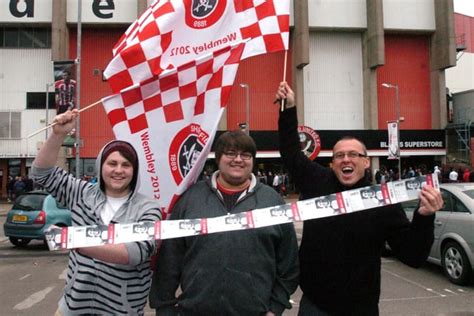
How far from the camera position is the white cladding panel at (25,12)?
30297 mm

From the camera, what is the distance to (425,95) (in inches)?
1373

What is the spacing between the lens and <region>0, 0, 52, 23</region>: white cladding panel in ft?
99.4

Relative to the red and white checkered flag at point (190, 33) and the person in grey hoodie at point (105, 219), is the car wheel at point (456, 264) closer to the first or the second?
the red and white checkered flag at point (190, 33)

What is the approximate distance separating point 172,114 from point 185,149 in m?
0.27

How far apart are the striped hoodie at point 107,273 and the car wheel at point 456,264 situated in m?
5.88

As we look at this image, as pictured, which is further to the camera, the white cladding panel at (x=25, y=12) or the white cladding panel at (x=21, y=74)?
the white cladding panel at (x=21, y=74)

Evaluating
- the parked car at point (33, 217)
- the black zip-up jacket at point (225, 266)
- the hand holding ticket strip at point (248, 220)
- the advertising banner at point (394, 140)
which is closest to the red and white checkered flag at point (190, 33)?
the black zip-up jacket at point (225, 266)

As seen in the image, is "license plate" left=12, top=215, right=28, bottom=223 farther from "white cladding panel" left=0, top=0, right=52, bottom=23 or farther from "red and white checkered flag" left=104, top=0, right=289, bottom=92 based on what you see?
"white cladding panel" left=0, top=0, right=52, bottom=23

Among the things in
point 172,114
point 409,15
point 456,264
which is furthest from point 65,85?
point 409,15

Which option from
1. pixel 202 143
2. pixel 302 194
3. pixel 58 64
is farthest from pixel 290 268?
pixel 58 64

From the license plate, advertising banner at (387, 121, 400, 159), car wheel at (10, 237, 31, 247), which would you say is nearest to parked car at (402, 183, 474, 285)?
the license plate

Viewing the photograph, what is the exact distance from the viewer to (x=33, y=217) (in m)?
10.8

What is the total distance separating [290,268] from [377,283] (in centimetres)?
56

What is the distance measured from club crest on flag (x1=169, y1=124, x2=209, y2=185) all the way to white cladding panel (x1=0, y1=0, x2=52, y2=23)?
31.8 meters
